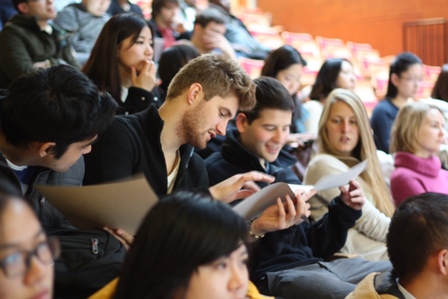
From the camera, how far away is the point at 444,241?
73.8 inches

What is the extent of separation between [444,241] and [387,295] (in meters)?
0.22

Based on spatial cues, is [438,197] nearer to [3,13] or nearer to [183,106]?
[183,106]

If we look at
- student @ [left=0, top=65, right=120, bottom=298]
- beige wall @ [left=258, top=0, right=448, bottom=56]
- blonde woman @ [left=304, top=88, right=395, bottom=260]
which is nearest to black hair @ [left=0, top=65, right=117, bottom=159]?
student @ [left=0, top=65, right=120, bottom=298]

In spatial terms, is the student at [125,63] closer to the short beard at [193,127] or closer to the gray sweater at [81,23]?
the short beard at [193,127]

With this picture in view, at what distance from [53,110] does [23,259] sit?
2.40ft

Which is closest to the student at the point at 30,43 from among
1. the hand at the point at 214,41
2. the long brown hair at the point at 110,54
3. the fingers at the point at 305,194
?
the long brown hair at the point at 110,54

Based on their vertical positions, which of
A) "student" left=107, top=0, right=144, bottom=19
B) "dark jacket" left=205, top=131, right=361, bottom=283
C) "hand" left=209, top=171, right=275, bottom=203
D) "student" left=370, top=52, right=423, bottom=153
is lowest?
"student" left=370, top=52, right=423, bottom=153

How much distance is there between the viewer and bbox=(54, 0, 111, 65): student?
13.8ft

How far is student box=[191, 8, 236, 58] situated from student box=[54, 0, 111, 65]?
23.5 inches

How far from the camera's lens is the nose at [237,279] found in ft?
4.05

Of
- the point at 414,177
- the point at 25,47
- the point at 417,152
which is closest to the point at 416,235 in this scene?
the point at 414,177

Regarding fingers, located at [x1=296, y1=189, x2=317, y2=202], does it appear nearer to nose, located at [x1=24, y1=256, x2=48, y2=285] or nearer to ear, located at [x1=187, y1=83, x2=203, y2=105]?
ear, located at [x1=187, y1=83, x2=203, y2=105]

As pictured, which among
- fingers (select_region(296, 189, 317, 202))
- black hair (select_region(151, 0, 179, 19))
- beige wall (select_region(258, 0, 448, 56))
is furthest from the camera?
beige wall (select_region(258, 0, 448, 56))

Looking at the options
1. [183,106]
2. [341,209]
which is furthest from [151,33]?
[341,209]
